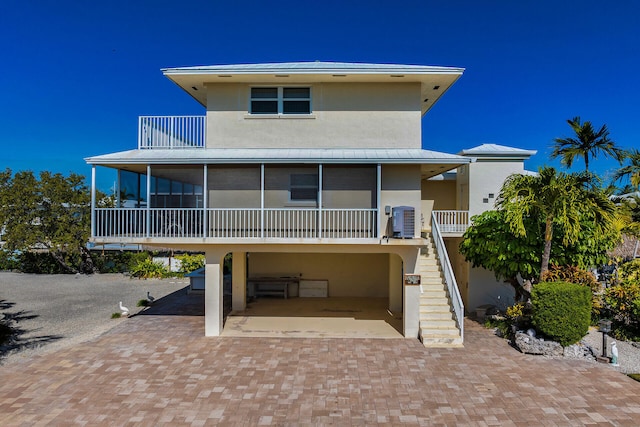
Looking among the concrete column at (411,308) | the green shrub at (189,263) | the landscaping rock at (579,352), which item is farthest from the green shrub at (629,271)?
the green shrub at (189,263)

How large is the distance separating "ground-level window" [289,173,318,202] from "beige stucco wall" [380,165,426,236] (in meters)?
2.16

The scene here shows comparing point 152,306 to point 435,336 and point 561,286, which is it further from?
point 561,286

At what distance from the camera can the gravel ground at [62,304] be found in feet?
37.4

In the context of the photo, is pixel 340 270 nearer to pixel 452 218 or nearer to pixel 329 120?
pixel 452 218

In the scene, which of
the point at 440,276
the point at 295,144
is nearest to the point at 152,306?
the point at 295,144

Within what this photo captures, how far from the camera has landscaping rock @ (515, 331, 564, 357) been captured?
1006 cm

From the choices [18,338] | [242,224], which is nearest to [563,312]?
[242,224]

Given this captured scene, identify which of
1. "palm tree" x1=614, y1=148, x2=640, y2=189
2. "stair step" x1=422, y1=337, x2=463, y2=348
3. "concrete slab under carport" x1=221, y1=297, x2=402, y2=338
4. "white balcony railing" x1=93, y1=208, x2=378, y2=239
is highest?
"palm tree" x1=614, y1=148, x2=640, y2=189

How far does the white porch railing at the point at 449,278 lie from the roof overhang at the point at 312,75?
514 centimetres

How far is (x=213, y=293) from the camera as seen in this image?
38.5 feet

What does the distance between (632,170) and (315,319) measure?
12101 millimetres

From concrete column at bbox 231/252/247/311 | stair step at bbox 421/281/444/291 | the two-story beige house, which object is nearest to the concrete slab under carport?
concrete column at bbox 231/252/247/311

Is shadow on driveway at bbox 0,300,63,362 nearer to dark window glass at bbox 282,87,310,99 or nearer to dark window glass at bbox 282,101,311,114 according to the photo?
dark window glass at bbox 282,101,311,114

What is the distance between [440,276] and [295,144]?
6.69 m
